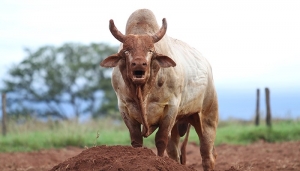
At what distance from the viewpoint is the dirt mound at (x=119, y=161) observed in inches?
197

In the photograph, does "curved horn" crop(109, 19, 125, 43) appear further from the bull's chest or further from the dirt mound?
the dirt mound

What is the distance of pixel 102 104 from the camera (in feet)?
113

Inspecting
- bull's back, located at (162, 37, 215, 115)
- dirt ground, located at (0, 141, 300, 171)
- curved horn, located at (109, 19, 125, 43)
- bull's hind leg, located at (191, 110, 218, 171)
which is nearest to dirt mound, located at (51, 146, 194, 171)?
dirt ground, located at (0, 141, 300, 171)

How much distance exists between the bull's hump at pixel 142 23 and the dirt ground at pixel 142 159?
5.83 feet

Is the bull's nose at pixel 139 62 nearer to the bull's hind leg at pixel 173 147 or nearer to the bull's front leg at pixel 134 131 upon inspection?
the bull's front leg at pixel 134 131

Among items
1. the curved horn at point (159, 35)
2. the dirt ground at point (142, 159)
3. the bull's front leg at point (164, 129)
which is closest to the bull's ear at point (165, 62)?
the curved horn at point (159, 35)

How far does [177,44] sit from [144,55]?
222 centimetres

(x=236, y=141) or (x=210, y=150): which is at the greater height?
(x=210, y=150)

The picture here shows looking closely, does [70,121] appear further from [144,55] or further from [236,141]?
[144,55]

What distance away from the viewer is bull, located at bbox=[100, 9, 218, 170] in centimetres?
593

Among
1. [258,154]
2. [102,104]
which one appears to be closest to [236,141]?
[258,154]

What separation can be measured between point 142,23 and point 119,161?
→ 2.41m

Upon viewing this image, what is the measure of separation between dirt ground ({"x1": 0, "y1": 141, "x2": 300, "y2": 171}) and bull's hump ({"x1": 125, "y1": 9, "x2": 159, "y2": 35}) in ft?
5.83

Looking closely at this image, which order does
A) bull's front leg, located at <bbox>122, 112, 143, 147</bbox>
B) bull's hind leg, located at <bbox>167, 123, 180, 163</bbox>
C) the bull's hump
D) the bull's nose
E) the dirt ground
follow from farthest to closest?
bull's hind leg, located at <bbox>167, 123, 180, 163</bbox> < the bull's hump < bull's front leg, located at <bbox>122, 112, 143, 147</bbox> < the bull's nose < the dirt ground
